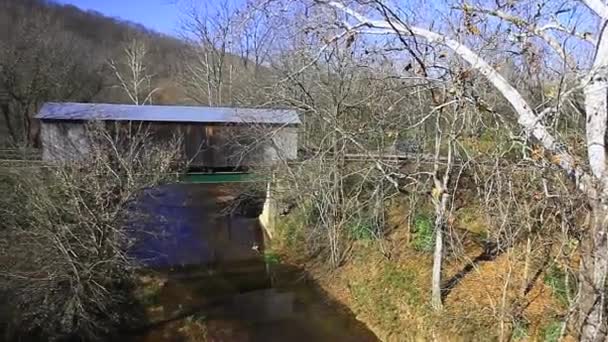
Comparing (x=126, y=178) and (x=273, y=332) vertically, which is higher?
(x=126, y=178)

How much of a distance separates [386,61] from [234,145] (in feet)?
40.0

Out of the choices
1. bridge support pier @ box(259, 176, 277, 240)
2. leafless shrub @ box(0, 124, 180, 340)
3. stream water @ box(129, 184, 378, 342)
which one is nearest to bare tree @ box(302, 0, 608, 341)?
stream water @ box(129, 184, 378, 342)

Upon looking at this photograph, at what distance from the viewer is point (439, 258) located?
1078cm

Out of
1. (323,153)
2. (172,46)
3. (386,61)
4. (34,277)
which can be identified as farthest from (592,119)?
(172,46)

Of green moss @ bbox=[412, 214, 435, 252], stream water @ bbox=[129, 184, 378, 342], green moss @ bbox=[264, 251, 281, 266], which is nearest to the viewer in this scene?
stream water @ bbox=[129, 184, 378, 342]

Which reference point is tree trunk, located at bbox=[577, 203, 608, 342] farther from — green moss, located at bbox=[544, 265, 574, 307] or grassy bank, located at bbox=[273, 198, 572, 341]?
green moss, located at bbox=[544, 265, 574, 307]

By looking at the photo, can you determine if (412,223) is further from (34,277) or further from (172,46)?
(172,46)

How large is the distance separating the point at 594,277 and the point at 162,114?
772 inches

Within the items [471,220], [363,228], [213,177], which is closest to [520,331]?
[471,220]

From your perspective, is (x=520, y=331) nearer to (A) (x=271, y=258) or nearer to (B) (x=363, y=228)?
(B) (x=363, y=228)

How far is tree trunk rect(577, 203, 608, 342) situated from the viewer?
18.7 ft

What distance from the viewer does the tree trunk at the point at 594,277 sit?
570cm

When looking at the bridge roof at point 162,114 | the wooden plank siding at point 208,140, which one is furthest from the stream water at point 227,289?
the bridge roof at point 162,114

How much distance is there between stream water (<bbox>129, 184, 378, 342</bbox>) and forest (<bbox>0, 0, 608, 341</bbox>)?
667 mm
